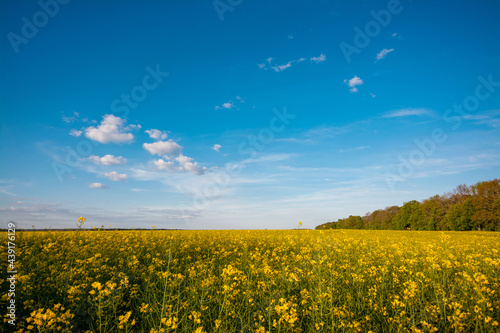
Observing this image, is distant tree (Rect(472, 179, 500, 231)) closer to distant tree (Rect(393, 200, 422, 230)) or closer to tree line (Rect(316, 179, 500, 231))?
tree line (Rect(316, 179, 500, 231))

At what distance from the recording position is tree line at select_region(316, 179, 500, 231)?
1716 inches

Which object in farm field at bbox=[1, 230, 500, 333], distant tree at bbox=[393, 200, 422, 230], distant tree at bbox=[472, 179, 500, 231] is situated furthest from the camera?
distant tree at bbox=[393, 200, 422, 230]

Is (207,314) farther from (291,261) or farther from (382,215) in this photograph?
(382,215)

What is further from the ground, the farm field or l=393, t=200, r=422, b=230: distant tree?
the farm field

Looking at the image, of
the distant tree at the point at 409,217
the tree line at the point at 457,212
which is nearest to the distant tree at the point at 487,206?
the tree line at the point at 457,212

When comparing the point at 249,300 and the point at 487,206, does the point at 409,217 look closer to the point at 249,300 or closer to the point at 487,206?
the point at 487,206

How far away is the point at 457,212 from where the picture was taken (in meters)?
47.6

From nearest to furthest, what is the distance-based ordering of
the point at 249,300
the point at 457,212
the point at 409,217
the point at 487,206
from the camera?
the point at 249,300, the point at 487,206, the point at 457,212, the point at 409,217

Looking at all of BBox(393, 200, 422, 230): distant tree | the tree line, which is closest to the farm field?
the tree line

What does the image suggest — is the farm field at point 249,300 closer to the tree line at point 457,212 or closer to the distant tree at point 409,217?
the tree line at point 457,212

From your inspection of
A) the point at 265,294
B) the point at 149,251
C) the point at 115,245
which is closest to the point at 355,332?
the point at 265,294

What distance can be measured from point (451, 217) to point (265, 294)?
60158mm

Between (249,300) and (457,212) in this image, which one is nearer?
(249,300)

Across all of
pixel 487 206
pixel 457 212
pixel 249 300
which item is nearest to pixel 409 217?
pixel 457 212
